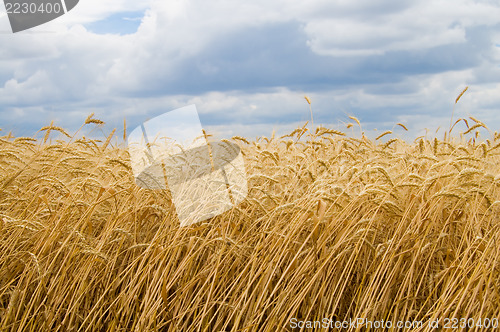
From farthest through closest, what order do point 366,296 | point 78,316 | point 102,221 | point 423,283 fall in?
point 102,221, point 423,283, point 78,316, point 366,296

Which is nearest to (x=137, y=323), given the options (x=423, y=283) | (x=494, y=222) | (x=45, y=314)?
(x=45, y=314)

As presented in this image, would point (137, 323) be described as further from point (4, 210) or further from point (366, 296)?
point (4, 210)

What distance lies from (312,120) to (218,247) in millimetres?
2037

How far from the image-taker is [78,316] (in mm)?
2451

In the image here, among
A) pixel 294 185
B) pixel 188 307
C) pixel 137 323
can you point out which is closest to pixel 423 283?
pixel 294 185

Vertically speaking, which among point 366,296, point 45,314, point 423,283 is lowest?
point 423,283

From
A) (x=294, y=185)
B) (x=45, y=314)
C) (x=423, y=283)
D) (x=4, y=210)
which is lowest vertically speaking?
(x=423, y=283)

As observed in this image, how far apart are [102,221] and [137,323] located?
1026 millimetres

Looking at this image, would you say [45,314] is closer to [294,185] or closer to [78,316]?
[78,316]

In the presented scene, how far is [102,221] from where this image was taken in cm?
310

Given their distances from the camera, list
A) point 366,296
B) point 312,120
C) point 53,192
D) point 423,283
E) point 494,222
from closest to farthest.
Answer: point 366,296 < point 423,283 < point 494,222 < point 53,192 < point 312,120

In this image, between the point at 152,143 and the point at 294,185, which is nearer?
the point at 294,185

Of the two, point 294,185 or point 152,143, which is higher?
point 152,143

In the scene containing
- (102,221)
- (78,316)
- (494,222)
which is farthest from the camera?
(102,221)
